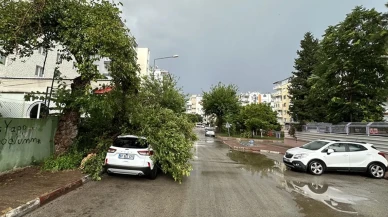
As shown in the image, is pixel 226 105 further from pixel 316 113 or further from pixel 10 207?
pixel 10 207

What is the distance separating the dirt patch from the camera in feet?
17.3

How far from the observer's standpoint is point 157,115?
31.4 ft

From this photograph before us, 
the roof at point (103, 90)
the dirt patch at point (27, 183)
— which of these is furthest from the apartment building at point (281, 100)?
the dirt patch at point (27, 183)

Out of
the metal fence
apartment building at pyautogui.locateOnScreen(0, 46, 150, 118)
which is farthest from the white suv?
apartment building at pyautogui.locateOnScreen(0, 46, 150, 118)

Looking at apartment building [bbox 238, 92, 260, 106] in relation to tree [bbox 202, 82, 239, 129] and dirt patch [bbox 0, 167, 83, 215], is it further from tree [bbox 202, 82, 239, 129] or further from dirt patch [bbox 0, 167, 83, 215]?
dirt patch [bbox 0, 167, 83, 215]

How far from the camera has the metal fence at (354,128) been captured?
578 inches

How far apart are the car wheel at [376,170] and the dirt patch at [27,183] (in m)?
12.4

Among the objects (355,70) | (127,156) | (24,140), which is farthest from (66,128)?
(355,70)

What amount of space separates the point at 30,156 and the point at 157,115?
4.73 meters

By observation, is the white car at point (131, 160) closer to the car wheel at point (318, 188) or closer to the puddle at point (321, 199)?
the puddle at point (321, 199)

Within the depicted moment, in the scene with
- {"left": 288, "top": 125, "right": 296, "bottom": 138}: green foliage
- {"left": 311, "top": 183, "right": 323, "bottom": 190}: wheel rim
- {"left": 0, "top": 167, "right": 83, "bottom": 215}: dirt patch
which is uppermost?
{"left": 288, "top": 125, "right": 296, "bottom": 138}: green foliage

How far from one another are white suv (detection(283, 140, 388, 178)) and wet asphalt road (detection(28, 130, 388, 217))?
1.62m

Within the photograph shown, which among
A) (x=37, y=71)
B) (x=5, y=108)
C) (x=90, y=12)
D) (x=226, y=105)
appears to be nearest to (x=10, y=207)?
(x=90, y=12)

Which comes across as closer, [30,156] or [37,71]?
[30,156]
